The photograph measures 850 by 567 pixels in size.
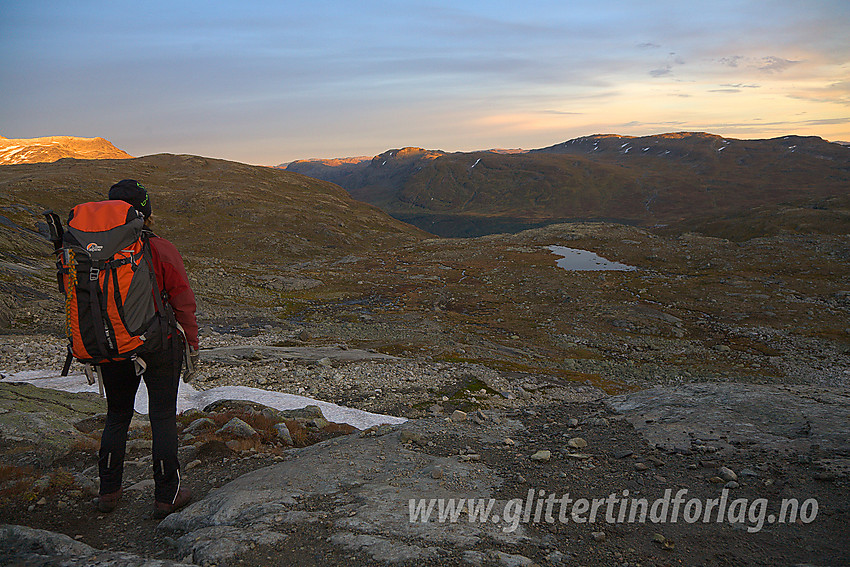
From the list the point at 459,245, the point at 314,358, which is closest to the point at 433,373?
the point at 314,358

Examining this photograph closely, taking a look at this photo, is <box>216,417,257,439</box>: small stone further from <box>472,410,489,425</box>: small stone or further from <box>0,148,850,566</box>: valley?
<box>472,410,489,425</box>: small stone

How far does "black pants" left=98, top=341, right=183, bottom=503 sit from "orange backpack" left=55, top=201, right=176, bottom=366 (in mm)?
472

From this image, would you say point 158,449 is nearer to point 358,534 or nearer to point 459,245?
point 358,534

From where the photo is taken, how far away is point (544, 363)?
34.0 m

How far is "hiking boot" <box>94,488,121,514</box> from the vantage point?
7.05 metres

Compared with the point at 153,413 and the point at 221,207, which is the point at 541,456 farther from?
the point at 221,207

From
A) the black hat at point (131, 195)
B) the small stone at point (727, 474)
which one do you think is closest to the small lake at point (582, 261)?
the small stone at point (727, 474)

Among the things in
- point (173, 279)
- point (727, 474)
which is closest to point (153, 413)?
point (173, 279)

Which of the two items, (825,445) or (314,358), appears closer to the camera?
(825,445)

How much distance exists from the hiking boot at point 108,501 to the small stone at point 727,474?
963 cm

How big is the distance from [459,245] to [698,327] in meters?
61.0

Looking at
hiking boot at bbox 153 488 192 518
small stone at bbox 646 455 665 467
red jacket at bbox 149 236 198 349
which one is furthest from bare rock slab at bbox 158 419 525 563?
small stone at bbox 646 455 665 467

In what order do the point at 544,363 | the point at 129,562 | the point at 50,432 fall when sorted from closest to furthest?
the point at 129,562 → the point at 50,432 → the point at 544,363

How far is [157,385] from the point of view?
6.56 m
